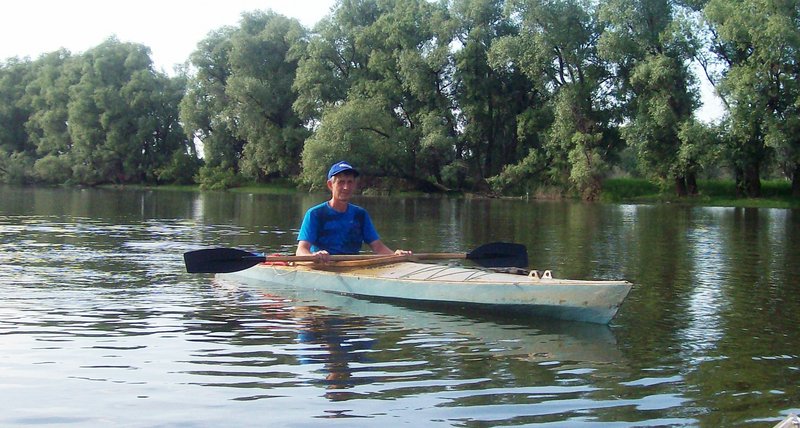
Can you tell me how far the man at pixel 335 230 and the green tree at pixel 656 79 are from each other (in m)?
37.5

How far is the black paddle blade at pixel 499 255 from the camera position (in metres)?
12.6

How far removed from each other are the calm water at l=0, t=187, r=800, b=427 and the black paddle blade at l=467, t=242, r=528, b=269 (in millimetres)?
1760

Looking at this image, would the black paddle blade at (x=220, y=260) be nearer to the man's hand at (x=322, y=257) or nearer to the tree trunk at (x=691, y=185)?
the man's hand at (x=322, y=257)

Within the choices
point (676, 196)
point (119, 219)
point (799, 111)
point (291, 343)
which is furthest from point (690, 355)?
point (676, 196)

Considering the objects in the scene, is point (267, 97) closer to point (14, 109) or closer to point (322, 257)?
point (14, 109)

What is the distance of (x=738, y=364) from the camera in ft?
26.5

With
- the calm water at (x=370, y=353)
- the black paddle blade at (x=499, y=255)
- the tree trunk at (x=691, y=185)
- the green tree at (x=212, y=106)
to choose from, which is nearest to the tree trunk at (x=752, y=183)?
the tree trunk at (x=691, y=185)

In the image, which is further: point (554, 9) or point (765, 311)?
point (554, 9)

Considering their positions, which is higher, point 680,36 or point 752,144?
point 680,36

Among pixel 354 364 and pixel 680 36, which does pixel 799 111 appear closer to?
pixel 680 36

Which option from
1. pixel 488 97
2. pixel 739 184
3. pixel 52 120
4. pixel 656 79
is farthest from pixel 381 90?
pixel 52 120

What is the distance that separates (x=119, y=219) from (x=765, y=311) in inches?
905

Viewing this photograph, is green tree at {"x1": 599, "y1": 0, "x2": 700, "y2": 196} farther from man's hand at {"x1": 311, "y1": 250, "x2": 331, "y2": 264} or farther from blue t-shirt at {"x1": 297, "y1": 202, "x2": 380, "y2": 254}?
man's hand at {"x1": 311, "y1": 250, "x2": 331, "y2": 264}

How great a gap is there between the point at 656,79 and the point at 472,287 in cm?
3871
